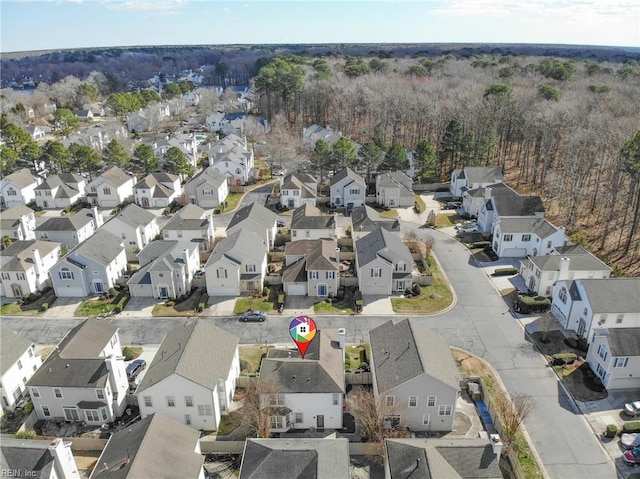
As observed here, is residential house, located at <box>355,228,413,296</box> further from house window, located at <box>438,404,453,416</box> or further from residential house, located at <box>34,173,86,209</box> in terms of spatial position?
residential house, located at <box>34,173,86,209</box>

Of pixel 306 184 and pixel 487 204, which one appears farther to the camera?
pixel 306 184

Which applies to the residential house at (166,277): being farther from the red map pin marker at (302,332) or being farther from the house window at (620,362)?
the house window at (620,362)

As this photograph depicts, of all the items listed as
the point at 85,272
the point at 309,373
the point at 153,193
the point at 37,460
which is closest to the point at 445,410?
the point at 309,373

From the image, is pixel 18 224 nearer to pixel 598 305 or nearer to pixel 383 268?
pixel 383 268

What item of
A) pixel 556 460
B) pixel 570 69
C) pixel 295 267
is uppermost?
pixel 570 69

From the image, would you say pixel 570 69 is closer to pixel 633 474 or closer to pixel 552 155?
pixel 552 155

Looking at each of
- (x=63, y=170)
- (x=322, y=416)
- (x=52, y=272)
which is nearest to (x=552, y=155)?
(x=322, y=416)
